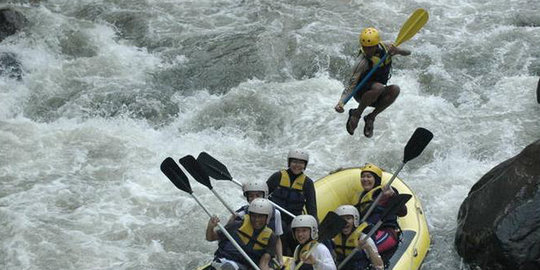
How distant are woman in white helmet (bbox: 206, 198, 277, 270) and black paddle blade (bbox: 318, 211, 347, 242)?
43 cm

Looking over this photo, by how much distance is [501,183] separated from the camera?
23.3ft

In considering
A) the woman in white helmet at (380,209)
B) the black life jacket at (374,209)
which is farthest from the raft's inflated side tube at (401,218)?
the black life jacket at (374,209)

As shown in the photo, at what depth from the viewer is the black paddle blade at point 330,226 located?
17.6 feet

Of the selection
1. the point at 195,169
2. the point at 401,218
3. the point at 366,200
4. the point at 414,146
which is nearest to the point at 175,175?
the point at 195,169

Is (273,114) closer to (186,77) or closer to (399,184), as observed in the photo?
(186,77)

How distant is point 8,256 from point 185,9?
22.4 feet

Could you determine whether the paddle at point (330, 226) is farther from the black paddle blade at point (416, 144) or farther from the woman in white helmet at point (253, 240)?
the black paddle blade at point (416, 144)

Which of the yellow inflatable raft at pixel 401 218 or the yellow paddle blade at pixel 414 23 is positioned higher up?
the yellow paddle blade at pixel 414 23

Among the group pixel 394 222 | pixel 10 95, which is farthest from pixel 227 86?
pixel 394 222

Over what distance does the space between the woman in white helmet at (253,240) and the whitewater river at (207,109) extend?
1.86 m

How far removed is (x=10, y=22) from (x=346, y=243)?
789cm

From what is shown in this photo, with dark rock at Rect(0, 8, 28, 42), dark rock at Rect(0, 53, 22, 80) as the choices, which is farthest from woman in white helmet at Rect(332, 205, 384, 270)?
dark rock at Rect(0, 8, 28, 42)

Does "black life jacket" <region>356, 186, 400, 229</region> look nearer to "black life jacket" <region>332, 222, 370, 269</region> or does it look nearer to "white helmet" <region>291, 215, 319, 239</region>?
"black life jacket" <region>332, 222, 370, 269</region>

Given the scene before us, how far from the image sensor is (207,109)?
1034cm
